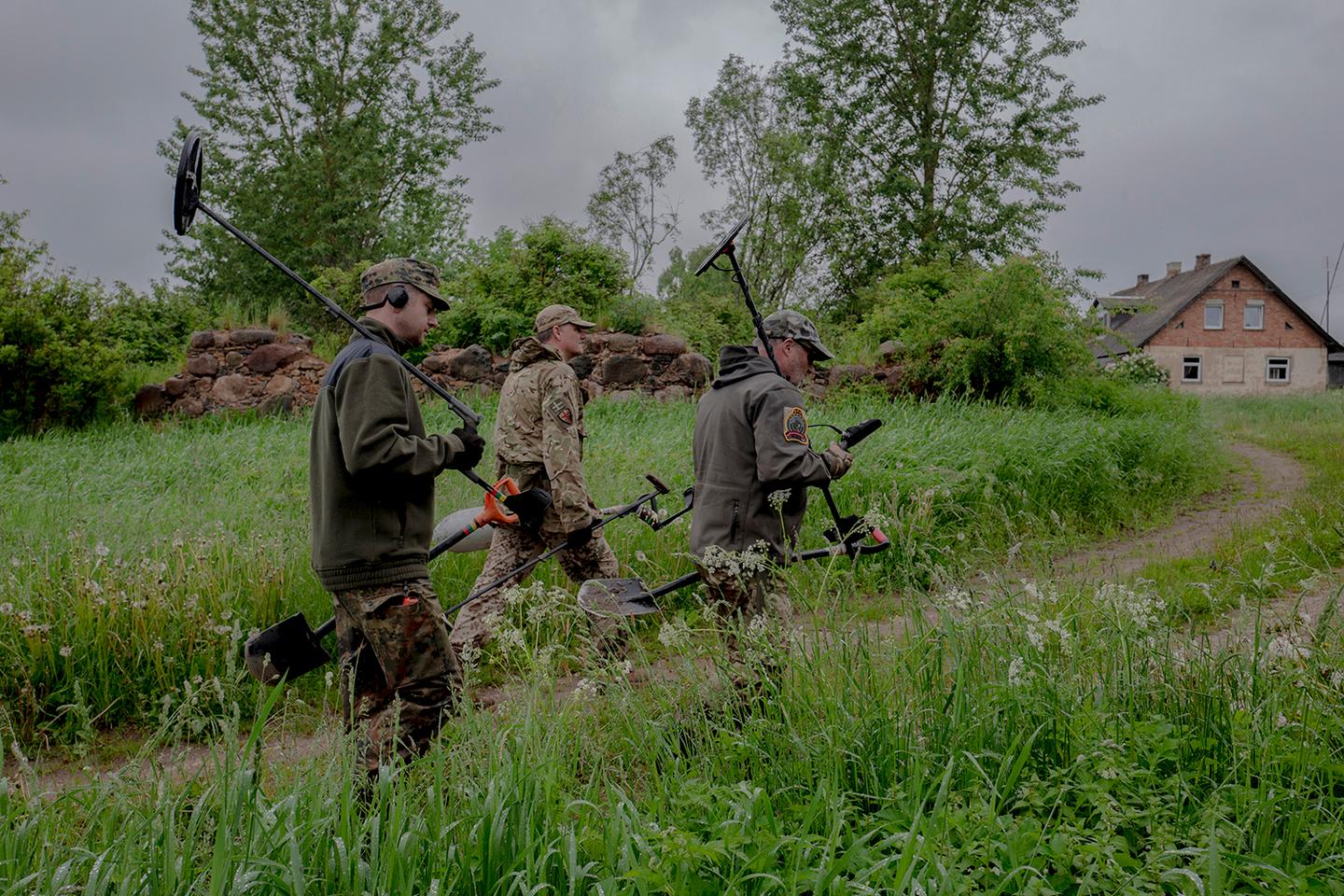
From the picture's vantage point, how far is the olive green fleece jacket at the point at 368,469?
3.59m

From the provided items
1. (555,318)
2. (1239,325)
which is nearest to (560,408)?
(555,318)

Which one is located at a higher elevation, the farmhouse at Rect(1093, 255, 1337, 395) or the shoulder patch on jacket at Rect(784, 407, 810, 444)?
the farmhouse at Rect(1093, 255, 1337, 395)

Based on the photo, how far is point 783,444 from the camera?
13.9 ft

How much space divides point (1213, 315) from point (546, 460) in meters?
50.0

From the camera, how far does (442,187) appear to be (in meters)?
31.5

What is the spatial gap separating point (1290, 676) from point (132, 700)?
555 cm

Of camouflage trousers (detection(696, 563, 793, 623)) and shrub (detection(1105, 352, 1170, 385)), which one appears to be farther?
shrub (detection(1105, 352, 1170, 385))

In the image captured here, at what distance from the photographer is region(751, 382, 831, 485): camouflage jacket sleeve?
423cm

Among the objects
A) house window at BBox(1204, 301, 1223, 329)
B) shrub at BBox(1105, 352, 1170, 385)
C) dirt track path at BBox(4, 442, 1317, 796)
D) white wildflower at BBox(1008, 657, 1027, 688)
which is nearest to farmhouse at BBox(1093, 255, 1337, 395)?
house window at BBox(1204, 301, 1223, 329)

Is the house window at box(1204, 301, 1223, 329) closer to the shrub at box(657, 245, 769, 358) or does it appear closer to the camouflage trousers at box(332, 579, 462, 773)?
the shrub at box(657, 245, 769, 358)

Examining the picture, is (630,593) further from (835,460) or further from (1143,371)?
(1143,371)

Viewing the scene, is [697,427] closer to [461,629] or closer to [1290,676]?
[461,629]

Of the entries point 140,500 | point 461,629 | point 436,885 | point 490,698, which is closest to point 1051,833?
point 436,885

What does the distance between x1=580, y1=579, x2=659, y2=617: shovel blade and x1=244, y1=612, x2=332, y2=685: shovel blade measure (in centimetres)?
118
